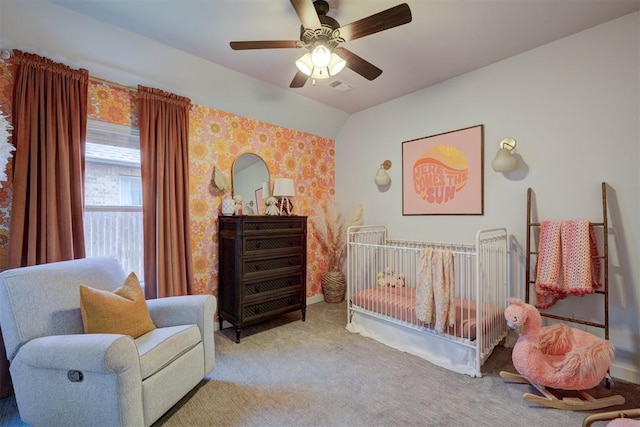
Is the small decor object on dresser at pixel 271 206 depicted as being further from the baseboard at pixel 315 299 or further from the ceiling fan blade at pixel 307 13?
the ceiling fan blade at pixel 307 13

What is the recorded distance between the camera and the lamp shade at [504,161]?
2373 millimetres

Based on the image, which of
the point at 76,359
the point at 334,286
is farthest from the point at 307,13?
the point at 334,286

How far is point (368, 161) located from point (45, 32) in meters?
3.14

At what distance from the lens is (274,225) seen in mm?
2848

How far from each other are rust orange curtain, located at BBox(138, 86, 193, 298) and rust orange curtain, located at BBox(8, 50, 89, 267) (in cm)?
44

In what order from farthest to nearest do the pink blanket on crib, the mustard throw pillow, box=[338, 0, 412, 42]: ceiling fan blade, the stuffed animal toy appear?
the stuffed animal toy → the pink blanket on crib → the mustard throw pillow → box=[338, 0, 412, 42]: ceiling fan blade

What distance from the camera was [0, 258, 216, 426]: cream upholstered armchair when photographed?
52.1 inches

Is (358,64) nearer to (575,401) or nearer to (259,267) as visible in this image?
(259,267)

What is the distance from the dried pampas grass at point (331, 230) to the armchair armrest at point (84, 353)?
2633 millimetres

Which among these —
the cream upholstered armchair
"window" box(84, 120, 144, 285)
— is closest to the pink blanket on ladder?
the cream upholstered armchair

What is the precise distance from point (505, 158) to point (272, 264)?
2363 millimetres

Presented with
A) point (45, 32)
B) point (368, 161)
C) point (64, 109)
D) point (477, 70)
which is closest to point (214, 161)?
point (64, 109)

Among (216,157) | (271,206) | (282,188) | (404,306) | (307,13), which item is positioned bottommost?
(404,306)

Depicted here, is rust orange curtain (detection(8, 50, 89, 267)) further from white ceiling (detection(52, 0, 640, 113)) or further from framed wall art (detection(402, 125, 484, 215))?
framed wall art (detection(402, 125, 484, 215))
